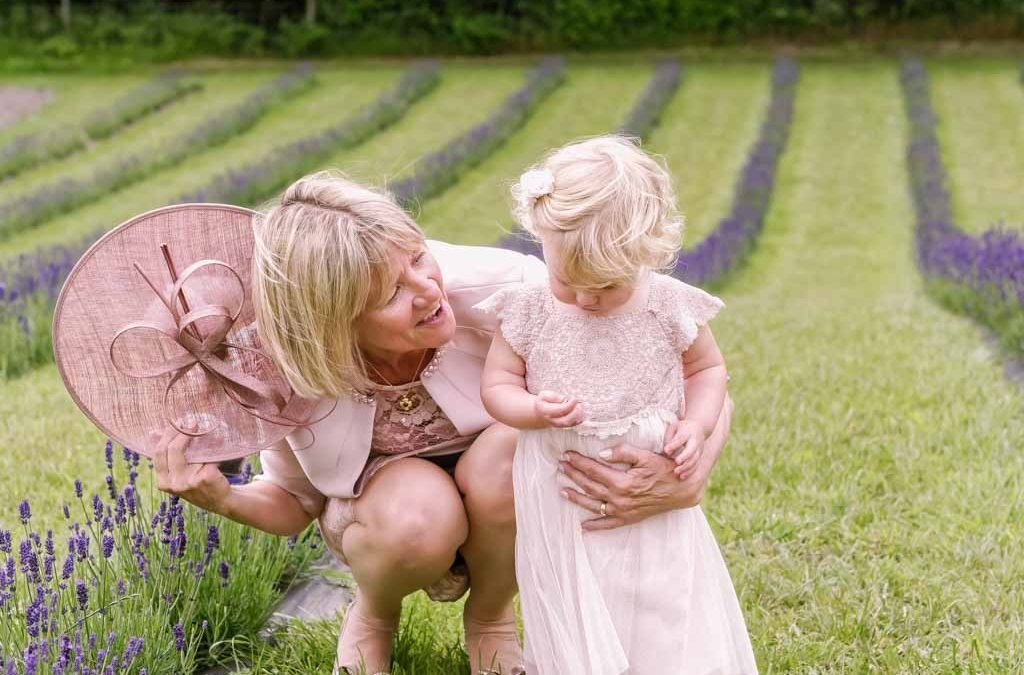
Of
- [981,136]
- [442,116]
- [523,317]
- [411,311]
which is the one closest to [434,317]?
[411,311]

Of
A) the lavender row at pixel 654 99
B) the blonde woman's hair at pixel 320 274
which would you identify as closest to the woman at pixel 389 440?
the blonde woman's hair at pixel 320 274

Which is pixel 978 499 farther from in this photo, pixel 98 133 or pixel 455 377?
pixel 98 133

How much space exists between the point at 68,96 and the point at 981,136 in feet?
42.0

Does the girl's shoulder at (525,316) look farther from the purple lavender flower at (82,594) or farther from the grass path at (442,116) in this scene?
the grass path at (442,116)

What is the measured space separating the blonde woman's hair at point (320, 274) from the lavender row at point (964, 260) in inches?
154

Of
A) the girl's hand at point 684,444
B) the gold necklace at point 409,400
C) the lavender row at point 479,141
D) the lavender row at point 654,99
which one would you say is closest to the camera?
the girl's hand at point 684,444

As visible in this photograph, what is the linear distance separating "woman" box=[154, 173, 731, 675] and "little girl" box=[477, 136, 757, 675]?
57 millimetres

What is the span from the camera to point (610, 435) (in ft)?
7.22

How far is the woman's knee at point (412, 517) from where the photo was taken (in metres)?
2.29

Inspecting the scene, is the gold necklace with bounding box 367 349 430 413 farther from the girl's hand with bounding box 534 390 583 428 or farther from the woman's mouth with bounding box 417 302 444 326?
the girl's hand with bounding box 534 390 583 428

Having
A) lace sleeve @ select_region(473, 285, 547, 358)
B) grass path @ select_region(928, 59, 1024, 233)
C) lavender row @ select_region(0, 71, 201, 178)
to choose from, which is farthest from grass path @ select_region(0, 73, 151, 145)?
lace sleeve @ select_region(473, 285, 547, 358)

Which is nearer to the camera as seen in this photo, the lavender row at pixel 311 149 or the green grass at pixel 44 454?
the green grass at pixel 44 454

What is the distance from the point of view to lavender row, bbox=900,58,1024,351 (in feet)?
19.3

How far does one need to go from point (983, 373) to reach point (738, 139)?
11035mm
